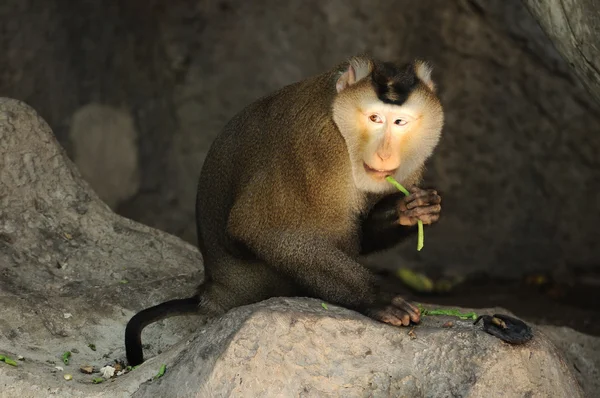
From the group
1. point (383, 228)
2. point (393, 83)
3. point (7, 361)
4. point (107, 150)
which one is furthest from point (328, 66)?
point (7, 361)

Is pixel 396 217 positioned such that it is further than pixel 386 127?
Yes

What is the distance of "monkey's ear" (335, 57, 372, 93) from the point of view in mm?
4109

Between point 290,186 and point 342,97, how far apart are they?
0.46m

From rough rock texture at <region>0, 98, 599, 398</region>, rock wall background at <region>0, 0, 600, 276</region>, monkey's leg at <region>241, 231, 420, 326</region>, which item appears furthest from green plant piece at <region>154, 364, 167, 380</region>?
rock wall background at <region>0, 0, 600, 276</region>

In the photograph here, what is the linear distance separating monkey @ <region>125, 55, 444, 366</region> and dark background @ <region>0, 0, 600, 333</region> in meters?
2.78

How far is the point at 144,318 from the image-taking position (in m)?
4.37

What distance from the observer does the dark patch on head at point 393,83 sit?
13.1 ft

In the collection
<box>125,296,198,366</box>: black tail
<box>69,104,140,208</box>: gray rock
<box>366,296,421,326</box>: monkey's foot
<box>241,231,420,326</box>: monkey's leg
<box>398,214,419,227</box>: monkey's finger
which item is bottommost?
<box>69,104,140,208</box>: gray rock

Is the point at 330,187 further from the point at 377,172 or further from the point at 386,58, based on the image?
the point at 386,58

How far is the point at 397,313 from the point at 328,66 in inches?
160

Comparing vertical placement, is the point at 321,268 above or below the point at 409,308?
below

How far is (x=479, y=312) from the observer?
16.0 ft

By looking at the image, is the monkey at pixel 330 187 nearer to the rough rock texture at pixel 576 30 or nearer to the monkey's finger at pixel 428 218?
the monkey's finger at pixel 428 218

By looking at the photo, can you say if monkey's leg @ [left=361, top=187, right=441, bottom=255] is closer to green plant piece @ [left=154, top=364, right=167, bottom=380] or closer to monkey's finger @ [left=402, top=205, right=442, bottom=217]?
monkey's finger @ [left=402, top=205, right=442, bottom=217]
